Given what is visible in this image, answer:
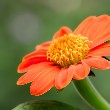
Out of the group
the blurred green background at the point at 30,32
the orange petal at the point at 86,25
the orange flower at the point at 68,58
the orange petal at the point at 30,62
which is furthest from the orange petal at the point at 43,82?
the blurred green background at the point at 30,32

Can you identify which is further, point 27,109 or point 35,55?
point 35,55

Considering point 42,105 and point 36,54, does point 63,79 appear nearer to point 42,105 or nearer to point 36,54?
point 42,105

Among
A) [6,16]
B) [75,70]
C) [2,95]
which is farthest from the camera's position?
[6,16]

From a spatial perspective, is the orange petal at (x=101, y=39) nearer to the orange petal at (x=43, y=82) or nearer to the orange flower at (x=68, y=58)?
the orange flower at (x=68, y=58)

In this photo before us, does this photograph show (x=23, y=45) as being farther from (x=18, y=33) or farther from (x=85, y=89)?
(x=85, y=89)

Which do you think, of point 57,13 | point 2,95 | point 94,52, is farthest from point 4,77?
point 94,52

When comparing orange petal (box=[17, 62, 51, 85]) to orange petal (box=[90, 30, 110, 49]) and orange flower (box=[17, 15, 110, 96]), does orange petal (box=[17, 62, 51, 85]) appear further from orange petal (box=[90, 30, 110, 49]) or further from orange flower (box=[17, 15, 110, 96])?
orange petal (box=[90, 30, 110, 49])

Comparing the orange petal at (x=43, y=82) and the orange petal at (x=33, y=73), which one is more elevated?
the orange petal at (x=33, y=73)

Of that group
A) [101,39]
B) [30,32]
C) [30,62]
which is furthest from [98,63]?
[30,32]
